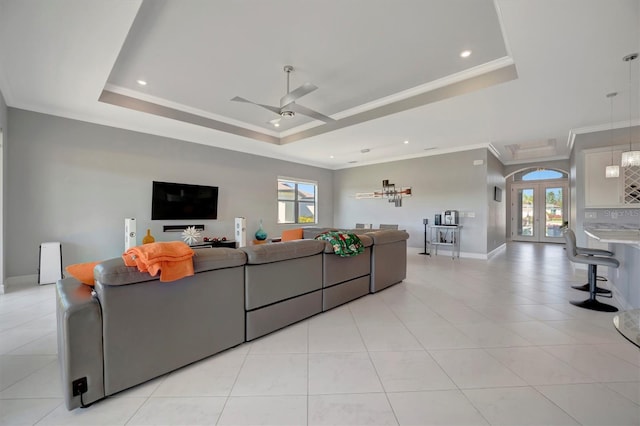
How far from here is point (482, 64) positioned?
3486mm

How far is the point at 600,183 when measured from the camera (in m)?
5.07

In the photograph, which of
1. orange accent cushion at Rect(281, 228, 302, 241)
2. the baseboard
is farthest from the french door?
the baseboard

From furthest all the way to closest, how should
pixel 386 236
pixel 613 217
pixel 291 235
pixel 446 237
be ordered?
pixel 446 237, pixel 291 235, pixel 613 217, pixel 386 236

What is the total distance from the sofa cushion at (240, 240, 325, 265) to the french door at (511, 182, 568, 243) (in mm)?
10949

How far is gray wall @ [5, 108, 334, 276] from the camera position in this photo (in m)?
4.18

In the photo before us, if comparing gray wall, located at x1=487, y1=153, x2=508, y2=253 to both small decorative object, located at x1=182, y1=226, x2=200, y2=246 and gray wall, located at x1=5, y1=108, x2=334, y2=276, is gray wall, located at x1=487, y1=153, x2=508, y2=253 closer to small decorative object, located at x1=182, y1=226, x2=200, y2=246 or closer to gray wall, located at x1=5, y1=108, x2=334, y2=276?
gray wall, located at x1=5, y1=108, x2=334, y2=276

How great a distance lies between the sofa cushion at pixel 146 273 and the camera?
1636 millimetres

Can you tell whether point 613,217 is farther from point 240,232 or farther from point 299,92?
point 240,232

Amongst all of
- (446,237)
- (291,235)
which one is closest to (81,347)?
(291,235)

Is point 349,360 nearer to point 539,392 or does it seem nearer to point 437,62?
point 539,392

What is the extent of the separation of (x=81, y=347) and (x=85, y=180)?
4451 millimetres

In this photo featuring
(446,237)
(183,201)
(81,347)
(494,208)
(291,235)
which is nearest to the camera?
(81,347)

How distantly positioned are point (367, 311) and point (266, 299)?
131 cm

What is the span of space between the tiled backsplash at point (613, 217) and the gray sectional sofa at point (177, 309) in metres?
5.46
